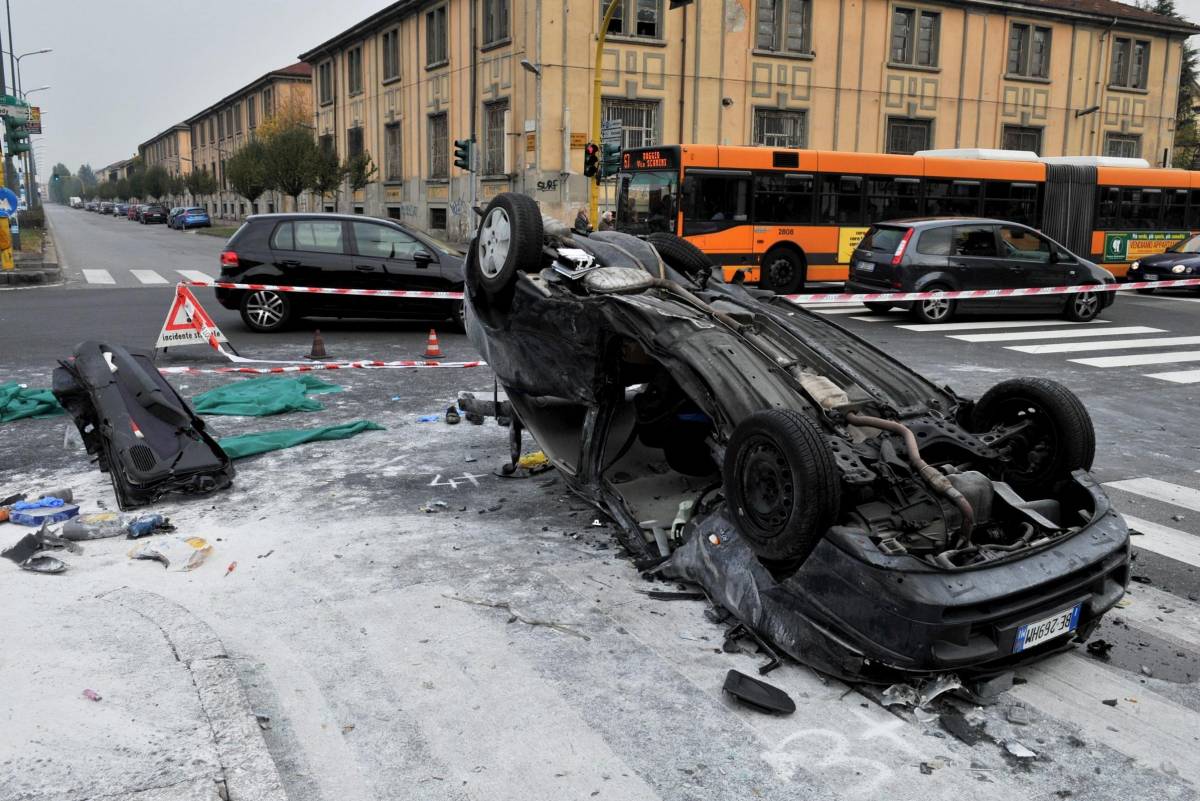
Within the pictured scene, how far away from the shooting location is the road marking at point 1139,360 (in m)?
12.1

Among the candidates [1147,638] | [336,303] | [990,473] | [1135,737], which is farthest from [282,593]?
[336,303]

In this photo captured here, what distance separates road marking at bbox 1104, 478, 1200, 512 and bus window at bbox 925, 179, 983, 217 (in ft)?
50.0

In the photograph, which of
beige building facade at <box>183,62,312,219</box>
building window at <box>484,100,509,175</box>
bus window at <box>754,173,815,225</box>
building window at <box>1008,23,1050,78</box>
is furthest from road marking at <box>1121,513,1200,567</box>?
beige building facade at <box>183,62,312,219</box>

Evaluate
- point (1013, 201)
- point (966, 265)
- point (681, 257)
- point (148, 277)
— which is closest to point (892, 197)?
point (1013, 201)

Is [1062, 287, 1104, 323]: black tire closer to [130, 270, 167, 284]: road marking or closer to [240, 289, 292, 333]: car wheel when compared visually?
[240, 289, 292, 333]: car wheel

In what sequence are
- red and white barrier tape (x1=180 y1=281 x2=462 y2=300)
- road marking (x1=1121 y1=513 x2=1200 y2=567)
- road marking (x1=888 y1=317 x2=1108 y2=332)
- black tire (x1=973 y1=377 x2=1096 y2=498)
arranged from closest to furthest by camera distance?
black tire (x1=973 y1=377 x2=1096 y2=498) → road marking (x1=1121 y1=513 x2=1200 y2=567) → red and white barrier tape (x1=180 y1=281 x2=462 y2=300) → road marking (x1=888 y1=317 x2=1108 y2=332)

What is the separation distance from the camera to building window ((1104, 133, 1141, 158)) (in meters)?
38.1

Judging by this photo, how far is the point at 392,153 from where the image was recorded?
41.1 meters

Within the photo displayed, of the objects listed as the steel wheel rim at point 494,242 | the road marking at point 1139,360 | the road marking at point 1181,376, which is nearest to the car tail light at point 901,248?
the road marking at point 1139,360

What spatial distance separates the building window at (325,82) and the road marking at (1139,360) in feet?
139

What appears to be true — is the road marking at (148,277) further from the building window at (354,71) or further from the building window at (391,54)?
the building window at (354,71)

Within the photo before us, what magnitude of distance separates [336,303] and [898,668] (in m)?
10.8

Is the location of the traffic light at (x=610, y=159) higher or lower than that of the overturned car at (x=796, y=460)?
higher

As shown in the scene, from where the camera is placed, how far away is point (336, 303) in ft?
42.9
